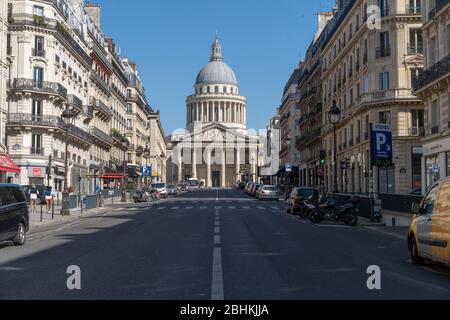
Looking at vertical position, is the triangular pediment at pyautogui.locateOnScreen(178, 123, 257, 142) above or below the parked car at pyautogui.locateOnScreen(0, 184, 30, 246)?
above

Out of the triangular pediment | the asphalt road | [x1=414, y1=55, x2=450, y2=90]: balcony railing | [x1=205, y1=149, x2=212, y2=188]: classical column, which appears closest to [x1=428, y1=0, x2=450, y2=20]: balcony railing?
[x1=414, y1=55, x2=450, y2=90]: balcony railing

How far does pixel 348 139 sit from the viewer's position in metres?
54.6

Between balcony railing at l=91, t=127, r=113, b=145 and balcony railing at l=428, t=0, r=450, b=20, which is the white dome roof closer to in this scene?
balcony railing at l=91, t=127, r=113, b=145

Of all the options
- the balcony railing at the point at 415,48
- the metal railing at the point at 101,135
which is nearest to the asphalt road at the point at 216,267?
the balcony railing at the point at 415,48

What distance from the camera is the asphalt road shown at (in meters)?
8.40

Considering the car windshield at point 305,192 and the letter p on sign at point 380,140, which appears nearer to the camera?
the letter p on sign at point 380,140

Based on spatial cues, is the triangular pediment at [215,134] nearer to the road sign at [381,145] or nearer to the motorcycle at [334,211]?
the motorcycle at [334,211]

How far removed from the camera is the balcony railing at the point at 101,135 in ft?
210

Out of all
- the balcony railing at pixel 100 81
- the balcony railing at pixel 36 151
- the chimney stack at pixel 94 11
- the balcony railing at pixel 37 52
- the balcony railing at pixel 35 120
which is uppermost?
the chimney stack at pixel 94 11

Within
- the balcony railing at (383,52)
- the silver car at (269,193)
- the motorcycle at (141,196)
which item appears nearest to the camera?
the balcony railing at (383,52)

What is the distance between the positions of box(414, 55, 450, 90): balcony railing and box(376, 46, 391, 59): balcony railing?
1130cm

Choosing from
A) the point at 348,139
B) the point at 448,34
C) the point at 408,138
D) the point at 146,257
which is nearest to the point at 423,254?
the point at 146,257

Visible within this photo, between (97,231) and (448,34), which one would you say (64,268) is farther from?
(448,34)

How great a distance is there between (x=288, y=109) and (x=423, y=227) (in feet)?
298
